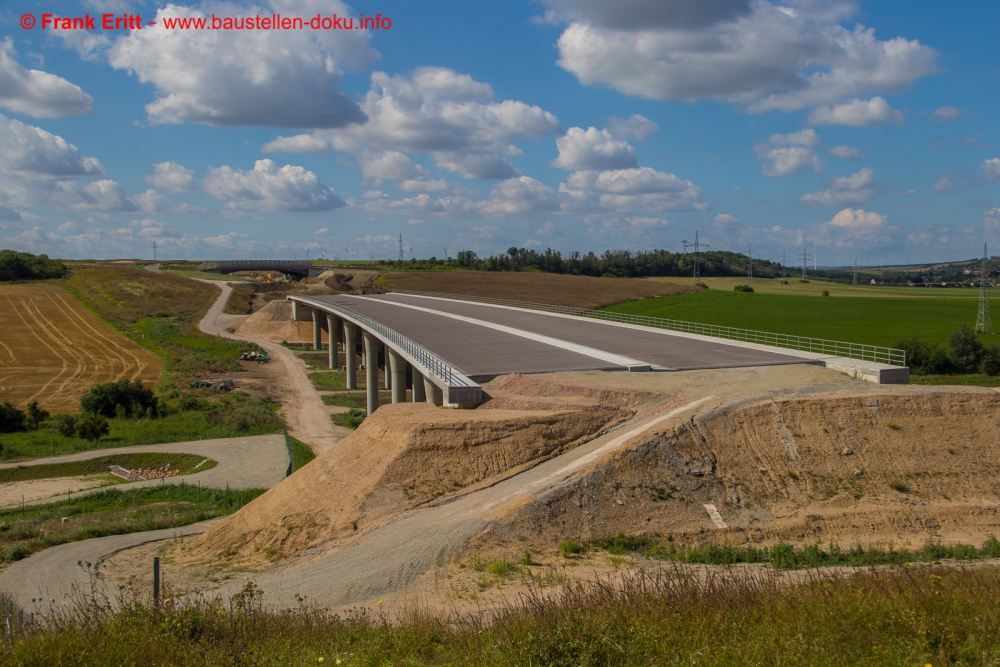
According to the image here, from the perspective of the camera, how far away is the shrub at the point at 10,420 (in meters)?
40.5

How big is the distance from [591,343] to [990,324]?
148ft

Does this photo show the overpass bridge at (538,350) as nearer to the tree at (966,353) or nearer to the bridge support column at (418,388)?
the bridge support column at (418,388)

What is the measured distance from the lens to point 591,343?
120 feet

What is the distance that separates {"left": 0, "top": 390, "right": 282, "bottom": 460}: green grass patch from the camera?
37.0 meters

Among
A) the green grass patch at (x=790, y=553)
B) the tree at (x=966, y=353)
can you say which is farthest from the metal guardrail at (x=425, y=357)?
the tree at (x=966, y=353)

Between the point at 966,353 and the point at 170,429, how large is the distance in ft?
168

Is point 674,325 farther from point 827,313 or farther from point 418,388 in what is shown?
point 827,313

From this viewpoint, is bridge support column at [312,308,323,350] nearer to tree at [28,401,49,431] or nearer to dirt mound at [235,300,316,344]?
dirt mound at [235,300,316,344]

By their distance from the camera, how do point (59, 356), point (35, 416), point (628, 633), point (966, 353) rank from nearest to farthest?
point (628, 633)
point (35, 416)
point (966, 353)
point (59, 356)

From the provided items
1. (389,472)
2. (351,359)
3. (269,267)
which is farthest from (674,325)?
(269,267)

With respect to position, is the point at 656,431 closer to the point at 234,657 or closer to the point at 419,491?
the point at 419,491

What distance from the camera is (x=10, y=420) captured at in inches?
1604

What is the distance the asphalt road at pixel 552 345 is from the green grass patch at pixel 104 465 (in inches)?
507

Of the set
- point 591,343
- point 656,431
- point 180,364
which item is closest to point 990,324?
point 591,343
